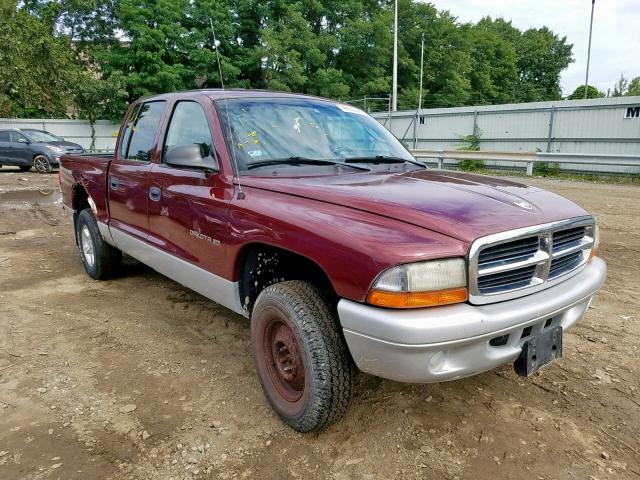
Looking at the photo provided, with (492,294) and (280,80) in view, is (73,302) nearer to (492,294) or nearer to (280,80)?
(492,294)

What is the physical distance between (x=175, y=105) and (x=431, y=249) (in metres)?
2.53

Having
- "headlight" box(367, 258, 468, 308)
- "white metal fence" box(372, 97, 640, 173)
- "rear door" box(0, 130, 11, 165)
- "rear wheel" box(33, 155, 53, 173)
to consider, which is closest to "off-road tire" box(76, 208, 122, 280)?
"headlight" box(367, 258, 468, 308)

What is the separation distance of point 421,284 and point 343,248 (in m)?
0.37

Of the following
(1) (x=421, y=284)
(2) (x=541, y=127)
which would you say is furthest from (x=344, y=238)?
(2) (x=541, y=127)

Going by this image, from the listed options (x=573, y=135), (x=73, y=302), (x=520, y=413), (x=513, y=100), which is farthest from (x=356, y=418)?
(x=513, y=100)

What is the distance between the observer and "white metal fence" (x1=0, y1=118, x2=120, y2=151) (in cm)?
2489

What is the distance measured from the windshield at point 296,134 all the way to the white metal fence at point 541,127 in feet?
42.4

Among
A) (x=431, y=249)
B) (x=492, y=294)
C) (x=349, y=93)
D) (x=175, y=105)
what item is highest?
(x=349, y=93)

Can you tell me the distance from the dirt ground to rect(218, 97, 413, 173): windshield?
143 centimetres

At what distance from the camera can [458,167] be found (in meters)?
17.7

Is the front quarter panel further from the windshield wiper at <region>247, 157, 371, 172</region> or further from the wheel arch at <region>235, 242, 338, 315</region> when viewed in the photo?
the windshield wiper at <region>247, 157, 371, 172</region>

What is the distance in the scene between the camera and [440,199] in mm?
2402

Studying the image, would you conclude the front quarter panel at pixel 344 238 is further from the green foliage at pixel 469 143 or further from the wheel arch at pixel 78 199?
the green foliage at pixel 469 143

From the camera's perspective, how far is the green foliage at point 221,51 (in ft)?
87.2
